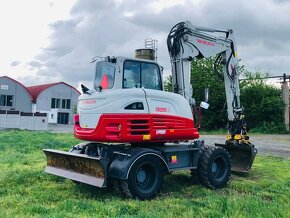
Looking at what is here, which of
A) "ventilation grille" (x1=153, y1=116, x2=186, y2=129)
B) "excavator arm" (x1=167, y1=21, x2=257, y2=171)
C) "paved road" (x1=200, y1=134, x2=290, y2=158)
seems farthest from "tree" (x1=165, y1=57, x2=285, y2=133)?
"ventilation grille" (x1=153, y1=116, x2=186, y2=129)

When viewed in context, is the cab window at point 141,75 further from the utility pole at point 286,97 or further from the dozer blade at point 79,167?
the utility pole at point 286,97

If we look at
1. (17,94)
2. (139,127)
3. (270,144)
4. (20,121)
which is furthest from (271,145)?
(17,94)

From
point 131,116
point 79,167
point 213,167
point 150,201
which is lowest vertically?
point 150,201

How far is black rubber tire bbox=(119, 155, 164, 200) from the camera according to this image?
7.44 meters

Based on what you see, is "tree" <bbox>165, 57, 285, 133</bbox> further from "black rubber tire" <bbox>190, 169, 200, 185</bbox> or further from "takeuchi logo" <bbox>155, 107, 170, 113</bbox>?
"takeuchi logo" <bbox>155, 107, 170, 113</bbox>

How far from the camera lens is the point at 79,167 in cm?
810

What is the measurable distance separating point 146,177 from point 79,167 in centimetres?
139

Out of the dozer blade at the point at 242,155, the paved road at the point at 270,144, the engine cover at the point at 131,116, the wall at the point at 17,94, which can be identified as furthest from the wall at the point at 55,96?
the engine cover at the point at 131,116

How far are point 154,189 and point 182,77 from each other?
9.72ft

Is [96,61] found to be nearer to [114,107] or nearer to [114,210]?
[114,107]

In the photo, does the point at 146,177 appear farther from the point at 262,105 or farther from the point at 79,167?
the point at 262,105

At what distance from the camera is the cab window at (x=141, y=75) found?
818 centimetres

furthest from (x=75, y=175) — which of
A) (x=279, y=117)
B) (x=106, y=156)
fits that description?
(x=279, y=117)

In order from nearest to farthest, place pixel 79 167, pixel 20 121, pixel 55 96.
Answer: pixel 79 167, pixel 20 121, pixel 55 96
